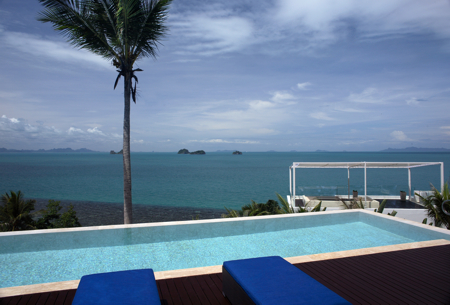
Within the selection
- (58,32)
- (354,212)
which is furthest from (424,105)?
(58,32)

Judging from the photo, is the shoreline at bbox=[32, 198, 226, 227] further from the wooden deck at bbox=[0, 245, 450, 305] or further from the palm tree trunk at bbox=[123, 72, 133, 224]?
the wooden deck at bbox=[0, 245, 450, 305]

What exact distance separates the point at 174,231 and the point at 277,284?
3.51 meters

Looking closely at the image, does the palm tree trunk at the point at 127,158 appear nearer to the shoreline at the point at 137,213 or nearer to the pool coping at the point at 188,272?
the pool coping at the point at 188,272

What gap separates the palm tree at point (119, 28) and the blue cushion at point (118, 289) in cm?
535

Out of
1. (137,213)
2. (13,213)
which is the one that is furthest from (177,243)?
(137,213)

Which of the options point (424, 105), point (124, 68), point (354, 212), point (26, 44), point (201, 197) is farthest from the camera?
point (201, 197)

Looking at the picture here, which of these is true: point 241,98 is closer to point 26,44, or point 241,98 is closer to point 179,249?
point 26,44

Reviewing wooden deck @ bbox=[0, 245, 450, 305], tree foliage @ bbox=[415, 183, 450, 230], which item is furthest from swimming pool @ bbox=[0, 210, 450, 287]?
tree foliage @ bbox=[415, 183, 450, 230]

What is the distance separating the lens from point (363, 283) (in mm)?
2930

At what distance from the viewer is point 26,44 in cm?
1215

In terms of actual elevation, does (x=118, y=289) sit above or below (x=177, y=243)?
above

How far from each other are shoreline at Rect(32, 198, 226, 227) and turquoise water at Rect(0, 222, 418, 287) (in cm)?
1415

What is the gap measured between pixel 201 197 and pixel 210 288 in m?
26.6

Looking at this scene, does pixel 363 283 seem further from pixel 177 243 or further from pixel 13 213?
pixel 13 213
